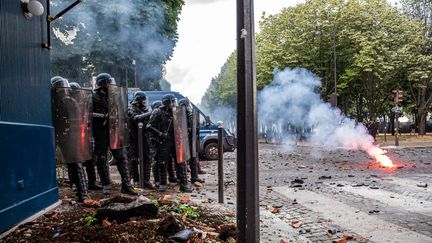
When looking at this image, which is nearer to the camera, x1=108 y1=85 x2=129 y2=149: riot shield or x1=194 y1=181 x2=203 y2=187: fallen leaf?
x1=108 y1=85 x2=129 y2=149: riot shield

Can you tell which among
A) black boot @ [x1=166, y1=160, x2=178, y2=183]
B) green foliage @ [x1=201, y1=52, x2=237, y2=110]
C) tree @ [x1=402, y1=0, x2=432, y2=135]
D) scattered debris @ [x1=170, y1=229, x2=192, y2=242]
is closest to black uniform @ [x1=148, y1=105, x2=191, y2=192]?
black boot @ [x1=166, y1=160, x2=178, y2=183]

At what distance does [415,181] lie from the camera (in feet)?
32.1

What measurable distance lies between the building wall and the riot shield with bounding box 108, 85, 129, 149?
1.15 m

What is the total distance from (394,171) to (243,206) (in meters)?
9.45

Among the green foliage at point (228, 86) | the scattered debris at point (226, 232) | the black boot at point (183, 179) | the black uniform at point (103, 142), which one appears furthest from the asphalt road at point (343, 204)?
the green foliage at point (228, 86)

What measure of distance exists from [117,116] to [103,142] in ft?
1.83

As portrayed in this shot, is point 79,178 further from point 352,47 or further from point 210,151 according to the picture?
point 352,47

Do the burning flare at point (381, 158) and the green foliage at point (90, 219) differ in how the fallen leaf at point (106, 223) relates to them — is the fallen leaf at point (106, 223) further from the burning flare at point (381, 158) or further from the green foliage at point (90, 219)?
the burning flare at point (381, 158)

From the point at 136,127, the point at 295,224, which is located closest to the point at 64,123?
the point at 136,127

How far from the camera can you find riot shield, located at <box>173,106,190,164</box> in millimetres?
8156

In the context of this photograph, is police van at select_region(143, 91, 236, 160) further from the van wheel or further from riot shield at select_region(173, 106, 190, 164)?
riot shield at select_region(173, 106, 190, 164)

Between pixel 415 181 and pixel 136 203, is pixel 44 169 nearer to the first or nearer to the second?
pixel 136 203

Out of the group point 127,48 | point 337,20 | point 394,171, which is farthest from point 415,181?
point 337,20

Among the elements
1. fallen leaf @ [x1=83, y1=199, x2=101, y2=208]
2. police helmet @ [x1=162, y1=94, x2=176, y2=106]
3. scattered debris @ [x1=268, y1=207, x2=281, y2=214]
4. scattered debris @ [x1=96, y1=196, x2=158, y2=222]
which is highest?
police helmet @ [x1=162, y1=94, x2=176, y2=106]
